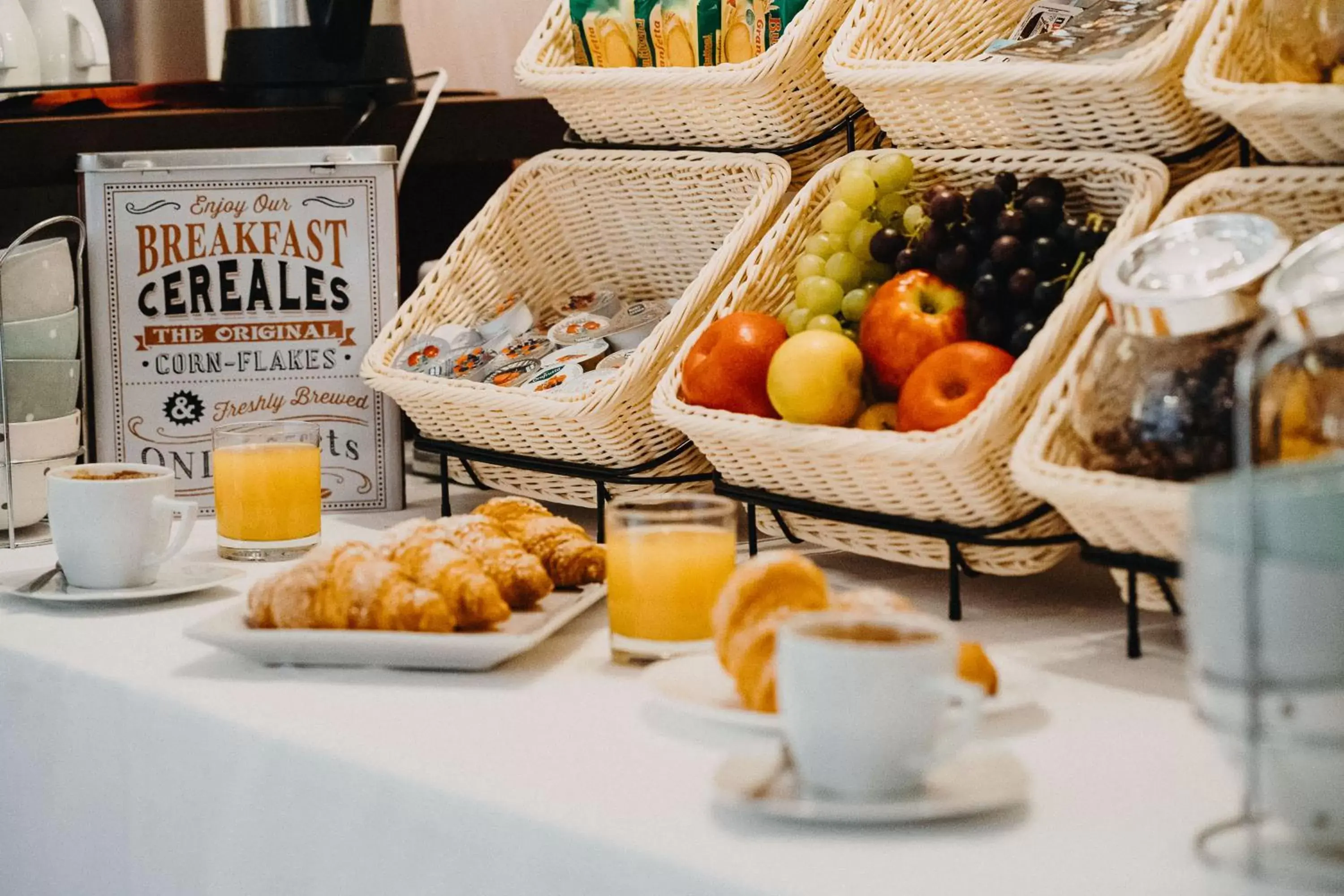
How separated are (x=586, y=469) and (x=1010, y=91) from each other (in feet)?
1.80

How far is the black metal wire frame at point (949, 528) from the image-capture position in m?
1.32

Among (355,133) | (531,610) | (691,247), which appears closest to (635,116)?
(691,247)

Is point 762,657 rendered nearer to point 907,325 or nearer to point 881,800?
point 881,800

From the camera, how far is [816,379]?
4.55 ft

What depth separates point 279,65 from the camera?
2100 millimetres

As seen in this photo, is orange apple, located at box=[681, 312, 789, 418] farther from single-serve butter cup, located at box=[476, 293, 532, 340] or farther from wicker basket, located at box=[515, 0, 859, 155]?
single-serve butter cup, located at box=[476, 293, 532, 340]

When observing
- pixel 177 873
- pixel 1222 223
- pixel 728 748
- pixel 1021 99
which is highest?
pixel 1021 99

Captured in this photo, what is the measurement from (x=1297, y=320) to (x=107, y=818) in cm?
95

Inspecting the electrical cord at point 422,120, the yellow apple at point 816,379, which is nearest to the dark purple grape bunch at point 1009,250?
the yellow apple at point 816,379

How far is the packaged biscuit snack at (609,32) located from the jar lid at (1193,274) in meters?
0.77

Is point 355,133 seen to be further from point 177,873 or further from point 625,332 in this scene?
point 177,873

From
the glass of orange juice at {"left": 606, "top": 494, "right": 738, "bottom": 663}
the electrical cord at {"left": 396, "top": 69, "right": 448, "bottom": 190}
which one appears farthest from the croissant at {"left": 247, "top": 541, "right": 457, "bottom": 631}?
the electrical cord at {"left": 396, "top": 69, "right": 448, "bottom": 190}

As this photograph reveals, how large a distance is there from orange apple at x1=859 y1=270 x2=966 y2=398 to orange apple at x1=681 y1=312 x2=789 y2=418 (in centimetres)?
9

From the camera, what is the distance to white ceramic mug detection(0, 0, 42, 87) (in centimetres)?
210
